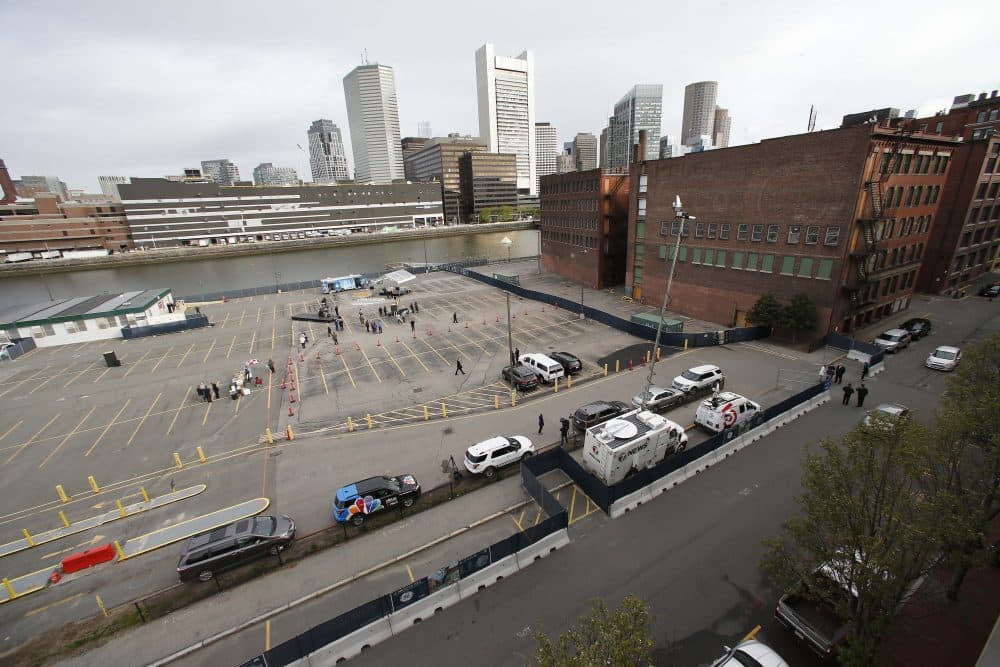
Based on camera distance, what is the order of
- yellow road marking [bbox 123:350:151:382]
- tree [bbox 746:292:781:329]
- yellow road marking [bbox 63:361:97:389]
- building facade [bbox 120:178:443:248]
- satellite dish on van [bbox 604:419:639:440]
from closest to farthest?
satellite dish on van [bbox 604:419:639:440], yellow road marking [bbox 63:361:97:389], tree [bbox 746:292:781:329], yellow road marking [bbox 123:350:151:382], building facade [bbox 120:178:443:248]

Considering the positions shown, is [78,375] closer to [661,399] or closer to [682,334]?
[661,399]

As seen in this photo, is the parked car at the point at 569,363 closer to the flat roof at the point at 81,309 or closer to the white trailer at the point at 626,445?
the white trailer at the point at 626,445

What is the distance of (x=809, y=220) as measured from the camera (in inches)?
1195

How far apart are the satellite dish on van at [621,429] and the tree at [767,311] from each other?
21.5 meters

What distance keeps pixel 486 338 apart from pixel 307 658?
28579 millimetres

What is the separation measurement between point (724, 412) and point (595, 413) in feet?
20.8

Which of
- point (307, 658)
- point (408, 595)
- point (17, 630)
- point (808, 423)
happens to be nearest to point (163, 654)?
point (307, 658)

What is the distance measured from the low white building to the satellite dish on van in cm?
4883

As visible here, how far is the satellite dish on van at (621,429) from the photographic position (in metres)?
17.1

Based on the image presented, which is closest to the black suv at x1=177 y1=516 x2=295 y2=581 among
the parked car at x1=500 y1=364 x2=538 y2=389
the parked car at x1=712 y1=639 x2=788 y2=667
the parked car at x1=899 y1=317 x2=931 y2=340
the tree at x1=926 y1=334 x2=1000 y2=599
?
the parked car at x1=712 y1=639 x2=788 y2=667

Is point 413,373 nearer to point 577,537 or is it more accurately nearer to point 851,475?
point 577,537

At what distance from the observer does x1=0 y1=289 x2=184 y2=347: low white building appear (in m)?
39.3

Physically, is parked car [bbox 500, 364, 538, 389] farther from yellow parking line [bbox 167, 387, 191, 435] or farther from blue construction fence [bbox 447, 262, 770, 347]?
yellow parking line [bbox 167, 387, 191, 435]

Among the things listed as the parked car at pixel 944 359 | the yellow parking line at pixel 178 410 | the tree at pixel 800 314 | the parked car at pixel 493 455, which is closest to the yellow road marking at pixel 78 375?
the yellow parking line at pixel 178 410
